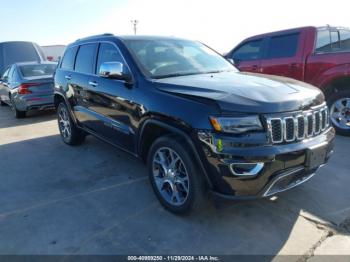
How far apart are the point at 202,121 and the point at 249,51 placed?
5.06 metres

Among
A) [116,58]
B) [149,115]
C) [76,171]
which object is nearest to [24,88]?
[76,171]

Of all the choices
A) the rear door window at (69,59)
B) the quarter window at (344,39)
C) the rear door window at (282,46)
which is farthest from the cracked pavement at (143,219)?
the rear door window at (282,46)

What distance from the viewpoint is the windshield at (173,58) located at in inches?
148

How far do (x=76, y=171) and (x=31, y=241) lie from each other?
178 cm

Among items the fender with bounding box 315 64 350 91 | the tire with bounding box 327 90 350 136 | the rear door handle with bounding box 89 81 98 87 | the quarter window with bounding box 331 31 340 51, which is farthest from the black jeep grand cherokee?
the quarter window with bounding box 331 31 340 51

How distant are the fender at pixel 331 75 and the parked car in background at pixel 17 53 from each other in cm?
1103

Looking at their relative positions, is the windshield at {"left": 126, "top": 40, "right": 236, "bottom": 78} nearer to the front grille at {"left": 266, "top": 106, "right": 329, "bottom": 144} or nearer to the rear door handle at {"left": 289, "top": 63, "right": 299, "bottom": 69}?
the front grille at {"left": 266, "top": 106, "right": 329, "bottom": 144}

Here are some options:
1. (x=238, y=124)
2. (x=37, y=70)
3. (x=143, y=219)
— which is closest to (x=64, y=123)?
(x=143, y=219)

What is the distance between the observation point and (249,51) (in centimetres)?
731

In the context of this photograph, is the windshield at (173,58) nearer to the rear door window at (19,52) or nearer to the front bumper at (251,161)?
the front bumper at (251,161)

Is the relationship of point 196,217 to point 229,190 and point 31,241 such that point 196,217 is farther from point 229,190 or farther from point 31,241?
point 31,241

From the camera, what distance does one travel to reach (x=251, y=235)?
296cm

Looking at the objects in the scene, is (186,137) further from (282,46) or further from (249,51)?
(249,51)

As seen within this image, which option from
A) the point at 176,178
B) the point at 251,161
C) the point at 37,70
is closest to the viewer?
the point at 251,161
